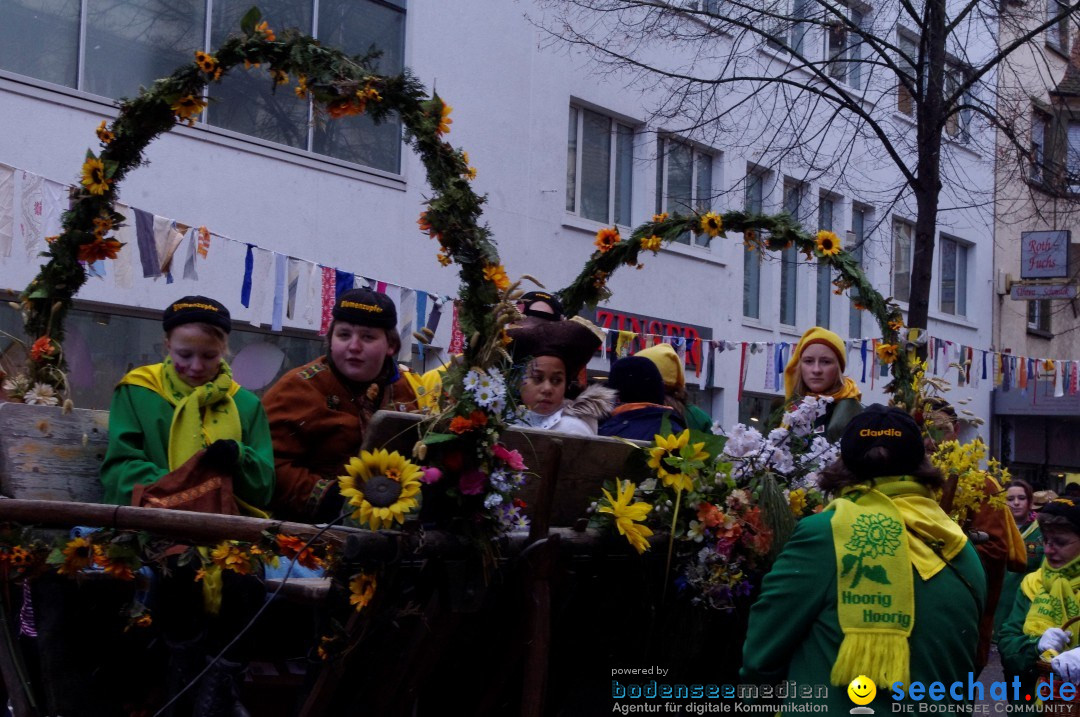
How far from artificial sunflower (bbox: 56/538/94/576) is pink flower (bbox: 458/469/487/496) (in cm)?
110

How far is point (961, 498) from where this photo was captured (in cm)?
654

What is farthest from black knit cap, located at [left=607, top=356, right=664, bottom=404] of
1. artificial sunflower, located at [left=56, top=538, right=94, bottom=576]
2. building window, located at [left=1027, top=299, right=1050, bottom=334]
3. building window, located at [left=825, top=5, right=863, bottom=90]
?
building window, located at [left=1027, top=299, right=1050, bottom=334]

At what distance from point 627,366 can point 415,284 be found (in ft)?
21.2

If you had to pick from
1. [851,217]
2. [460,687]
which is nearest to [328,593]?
[460,687]

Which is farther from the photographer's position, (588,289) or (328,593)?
(588,289)

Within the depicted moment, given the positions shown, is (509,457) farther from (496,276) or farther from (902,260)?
(902,260)

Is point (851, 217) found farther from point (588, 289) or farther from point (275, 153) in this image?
point (588, 289)

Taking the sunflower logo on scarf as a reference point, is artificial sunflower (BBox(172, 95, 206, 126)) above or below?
above

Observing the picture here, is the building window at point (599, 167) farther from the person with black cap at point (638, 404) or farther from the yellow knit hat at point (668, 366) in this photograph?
the person with black cap at point (638, 404)

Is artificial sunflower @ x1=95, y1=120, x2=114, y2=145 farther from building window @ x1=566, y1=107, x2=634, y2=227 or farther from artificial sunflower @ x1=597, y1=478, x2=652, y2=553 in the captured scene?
building window @ x1=566, y1=107, x2=634, y2=227

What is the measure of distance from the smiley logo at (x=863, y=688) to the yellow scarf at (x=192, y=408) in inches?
86.5

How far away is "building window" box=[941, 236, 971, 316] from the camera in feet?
72.7

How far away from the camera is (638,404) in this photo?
5.54 m

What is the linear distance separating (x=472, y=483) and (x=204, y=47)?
8009mm
